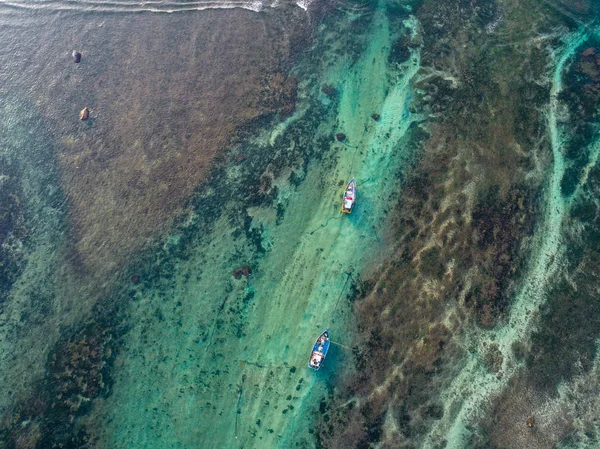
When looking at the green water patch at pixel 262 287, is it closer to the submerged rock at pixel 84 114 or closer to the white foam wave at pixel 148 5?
the white foam wave at pixel 148 5

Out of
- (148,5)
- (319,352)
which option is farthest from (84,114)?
(319,352)

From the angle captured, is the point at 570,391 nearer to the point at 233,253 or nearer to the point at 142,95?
the point at 233,253

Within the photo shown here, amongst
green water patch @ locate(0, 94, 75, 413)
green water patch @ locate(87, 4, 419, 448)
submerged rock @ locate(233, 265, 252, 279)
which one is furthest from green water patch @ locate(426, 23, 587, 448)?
green water patch @ locate(0, 94, 75, 413)

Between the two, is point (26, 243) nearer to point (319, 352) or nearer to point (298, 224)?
point (298, 224)

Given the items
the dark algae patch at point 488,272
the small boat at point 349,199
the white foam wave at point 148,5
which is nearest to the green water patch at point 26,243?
the white foam wave at point 148,5

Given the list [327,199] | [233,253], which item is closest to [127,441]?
[233,253]
